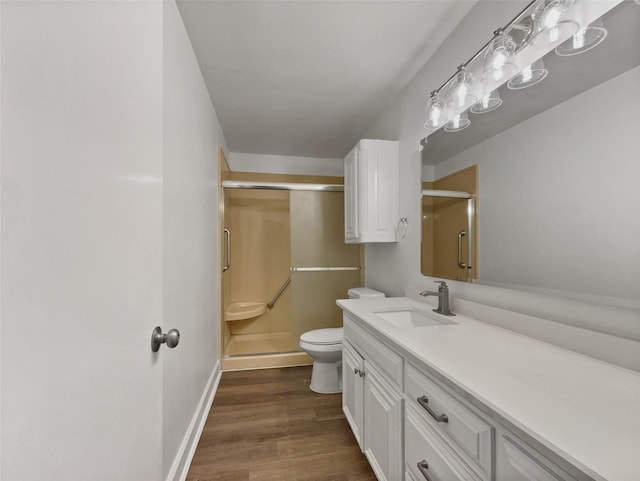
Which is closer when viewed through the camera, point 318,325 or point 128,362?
point 128,362

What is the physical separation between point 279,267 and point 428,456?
3.00 meters

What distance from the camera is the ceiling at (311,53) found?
147 cm

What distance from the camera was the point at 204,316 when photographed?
2.13 metres

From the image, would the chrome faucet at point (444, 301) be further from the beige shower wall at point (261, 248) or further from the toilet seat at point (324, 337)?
the beige shower wall at point (261, 248)

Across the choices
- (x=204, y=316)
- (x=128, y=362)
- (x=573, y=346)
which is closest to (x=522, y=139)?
(x=573, y=346)

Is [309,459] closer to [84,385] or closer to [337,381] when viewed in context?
[337,381]

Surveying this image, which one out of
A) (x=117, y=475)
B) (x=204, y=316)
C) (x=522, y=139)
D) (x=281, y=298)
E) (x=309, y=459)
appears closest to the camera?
(x=117, y=475)

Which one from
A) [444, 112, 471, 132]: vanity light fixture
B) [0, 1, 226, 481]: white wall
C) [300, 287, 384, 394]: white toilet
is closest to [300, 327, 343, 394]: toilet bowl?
[300, 287, 384, 394]: white toilet

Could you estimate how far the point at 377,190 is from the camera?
2.29 metres

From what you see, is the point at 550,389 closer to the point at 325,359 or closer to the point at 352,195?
the point at 325,359

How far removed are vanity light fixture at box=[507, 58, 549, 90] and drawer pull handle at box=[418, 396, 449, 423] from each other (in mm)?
1304

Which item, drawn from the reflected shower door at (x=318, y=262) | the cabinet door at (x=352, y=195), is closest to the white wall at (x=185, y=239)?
the reflected shower door at (x=318, y=262)

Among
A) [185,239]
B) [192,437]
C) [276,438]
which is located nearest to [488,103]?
[185,239]

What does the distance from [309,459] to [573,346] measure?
1.47 metres
